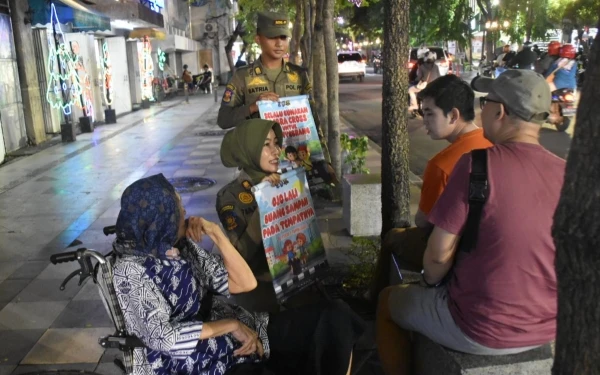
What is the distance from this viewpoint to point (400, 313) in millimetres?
2625

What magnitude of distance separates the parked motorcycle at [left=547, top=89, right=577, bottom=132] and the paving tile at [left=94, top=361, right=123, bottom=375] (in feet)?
34.1

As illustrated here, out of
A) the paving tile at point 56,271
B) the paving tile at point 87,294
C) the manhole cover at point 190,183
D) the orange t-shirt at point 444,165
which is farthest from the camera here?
the manhole cover at point 190,183

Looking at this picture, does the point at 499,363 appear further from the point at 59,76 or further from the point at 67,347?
the point at 59,76

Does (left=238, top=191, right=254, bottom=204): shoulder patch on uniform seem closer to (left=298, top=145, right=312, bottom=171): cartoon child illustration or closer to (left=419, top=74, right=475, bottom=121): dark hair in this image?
(left=298, top=145, right=312, bottom=171): cartoon child illustration

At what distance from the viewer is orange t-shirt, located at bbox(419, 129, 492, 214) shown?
3076 millimetres

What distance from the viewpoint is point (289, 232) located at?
3.48 metres

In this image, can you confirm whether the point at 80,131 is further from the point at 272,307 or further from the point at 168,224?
the point at 168,224

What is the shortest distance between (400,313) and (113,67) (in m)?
18.9

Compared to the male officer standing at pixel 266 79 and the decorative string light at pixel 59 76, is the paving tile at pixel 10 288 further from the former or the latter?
the decorative string light at pixel 59 76

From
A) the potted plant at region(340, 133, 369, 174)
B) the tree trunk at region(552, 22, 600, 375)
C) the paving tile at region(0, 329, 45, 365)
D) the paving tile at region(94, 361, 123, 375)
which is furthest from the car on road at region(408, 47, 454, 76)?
the tree trunk at region(552, 22, 600, 375)

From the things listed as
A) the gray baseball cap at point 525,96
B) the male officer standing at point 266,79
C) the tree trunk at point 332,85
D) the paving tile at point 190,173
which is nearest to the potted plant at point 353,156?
the tree trunk at point 332,85

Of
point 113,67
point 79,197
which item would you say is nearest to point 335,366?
point 79,197

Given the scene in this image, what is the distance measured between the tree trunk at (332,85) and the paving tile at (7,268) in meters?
3.59

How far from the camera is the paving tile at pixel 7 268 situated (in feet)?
16.5
